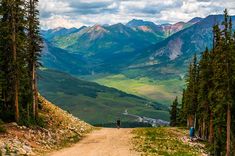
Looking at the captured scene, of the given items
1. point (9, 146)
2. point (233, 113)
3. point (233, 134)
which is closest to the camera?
point (9, 146)

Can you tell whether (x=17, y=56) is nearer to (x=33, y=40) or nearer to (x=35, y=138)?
(x=33, y=40)

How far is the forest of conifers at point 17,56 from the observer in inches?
1946

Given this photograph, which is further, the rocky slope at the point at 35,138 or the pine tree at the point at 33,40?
the pine tree at the point at 33,40

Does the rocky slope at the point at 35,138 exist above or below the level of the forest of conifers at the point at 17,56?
below

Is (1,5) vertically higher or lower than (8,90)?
higher

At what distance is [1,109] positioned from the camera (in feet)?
170

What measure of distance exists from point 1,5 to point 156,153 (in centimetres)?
2722

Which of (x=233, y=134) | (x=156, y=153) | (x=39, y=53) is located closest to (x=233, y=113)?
(x=233, y=134)

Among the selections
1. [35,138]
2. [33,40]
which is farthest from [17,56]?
[35,138]

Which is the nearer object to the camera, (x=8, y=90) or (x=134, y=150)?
(x=134, y=150)

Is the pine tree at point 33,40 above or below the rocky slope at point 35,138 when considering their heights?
above

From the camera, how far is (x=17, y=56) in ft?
168

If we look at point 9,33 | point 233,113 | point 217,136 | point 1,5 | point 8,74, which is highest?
point 1,5

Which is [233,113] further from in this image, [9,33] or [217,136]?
[9,33]
